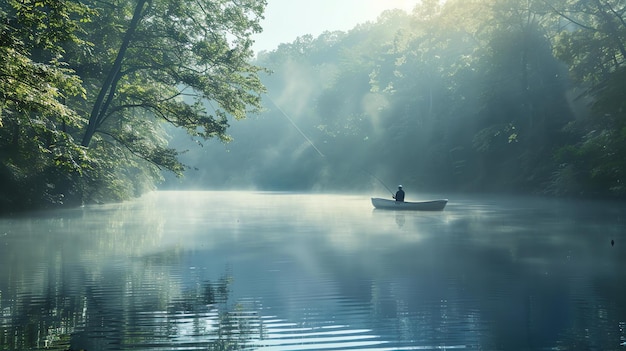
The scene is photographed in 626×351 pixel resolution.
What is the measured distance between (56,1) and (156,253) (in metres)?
8.17

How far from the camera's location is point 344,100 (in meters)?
101

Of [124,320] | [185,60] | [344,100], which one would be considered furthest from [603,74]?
[344,100]

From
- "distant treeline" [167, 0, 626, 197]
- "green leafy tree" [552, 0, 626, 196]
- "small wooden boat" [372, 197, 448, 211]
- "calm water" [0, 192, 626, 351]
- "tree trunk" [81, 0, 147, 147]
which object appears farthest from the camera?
"distant treeline" [167, 0, 626, 197]

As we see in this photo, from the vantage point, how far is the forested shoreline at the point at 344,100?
28172 mm

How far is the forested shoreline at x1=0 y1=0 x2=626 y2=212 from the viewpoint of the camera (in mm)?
28172

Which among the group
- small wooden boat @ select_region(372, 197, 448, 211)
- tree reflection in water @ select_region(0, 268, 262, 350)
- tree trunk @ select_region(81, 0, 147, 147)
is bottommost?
tree reflection in water @ select_region(0, 268, 262, 350)

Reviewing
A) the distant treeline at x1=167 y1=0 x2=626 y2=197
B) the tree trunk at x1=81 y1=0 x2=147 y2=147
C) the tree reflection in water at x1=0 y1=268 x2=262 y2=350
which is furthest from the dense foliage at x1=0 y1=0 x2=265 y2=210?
the tree reflection in water at x1=0 y1=268 x2=262 y2=350

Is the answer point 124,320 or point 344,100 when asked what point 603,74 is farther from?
point 344,100

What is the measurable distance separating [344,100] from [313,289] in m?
88.3

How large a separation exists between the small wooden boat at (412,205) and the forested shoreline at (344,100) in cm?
975

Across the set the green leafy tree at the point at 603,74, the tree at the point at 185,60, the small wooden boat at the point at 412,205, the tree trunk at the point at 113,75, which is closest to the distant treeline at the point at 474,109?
the green leafy tree at the point at 603,74

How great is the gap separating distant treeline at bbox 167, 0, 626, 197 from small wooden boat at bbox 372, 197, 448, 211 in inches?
266

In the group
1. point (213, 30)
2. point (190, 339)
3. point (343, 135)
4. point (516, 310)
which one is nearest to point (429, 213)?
point (213, 30)

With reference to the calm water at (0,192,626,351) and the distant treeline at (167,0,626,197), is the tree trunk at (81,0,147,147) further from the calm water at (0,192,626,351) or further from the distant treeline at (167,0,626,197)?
the calm water at (0,192,626,351)
